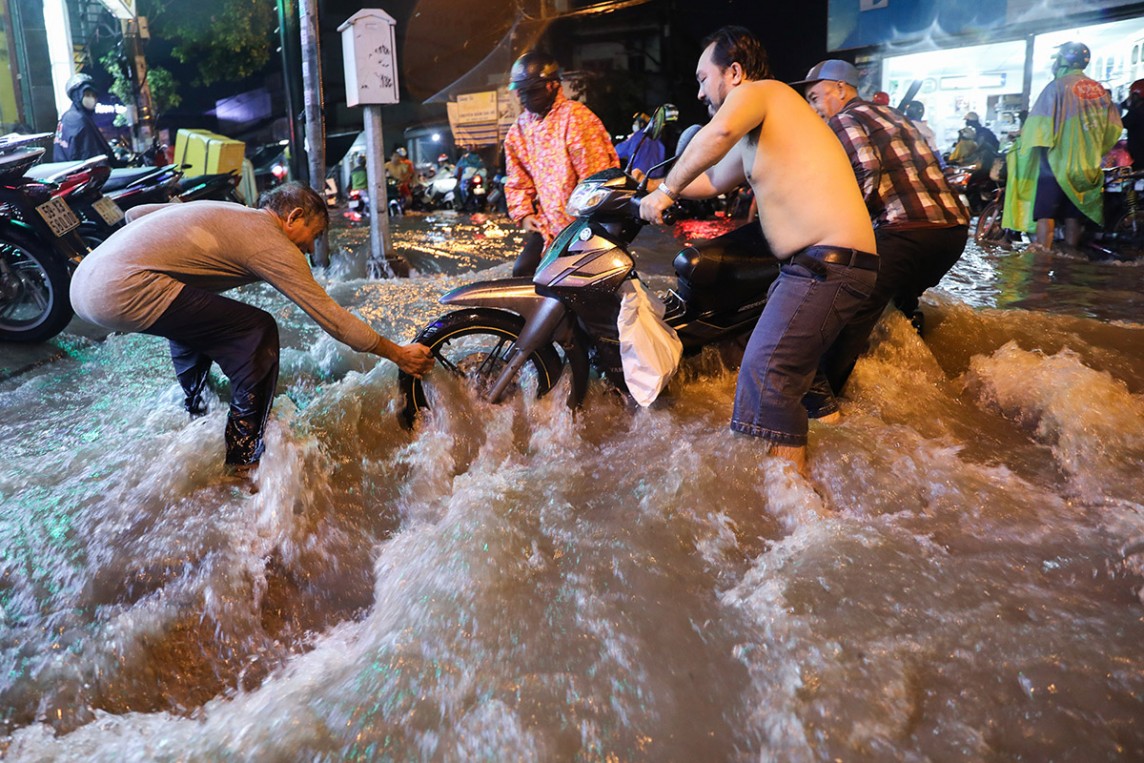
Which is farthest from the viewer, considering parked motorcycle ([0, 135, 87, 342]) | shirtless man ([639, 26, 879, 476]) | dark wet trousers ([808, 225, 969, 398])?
parked motorcycle ([0, 135, 87, 342])

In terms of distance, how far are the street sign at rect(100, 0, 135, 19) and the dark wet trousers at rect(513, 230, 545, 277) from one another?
11614 millimetres

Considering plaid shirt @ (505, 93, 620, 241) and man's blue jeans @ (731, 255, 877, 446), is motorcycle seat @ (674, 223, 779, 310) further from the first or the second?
plaid shirt @ (505, 93, 620, 241)

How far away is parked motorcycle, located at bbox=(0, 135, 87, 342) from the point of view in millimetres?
5430

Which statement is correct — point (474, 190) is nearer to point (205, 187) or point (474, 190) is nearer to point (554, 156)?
point (205, 187)

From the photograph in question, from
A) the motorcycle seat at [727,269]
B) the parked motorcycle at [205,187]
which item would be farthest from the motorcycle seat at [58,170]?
the motorcycle seat at [727,269]

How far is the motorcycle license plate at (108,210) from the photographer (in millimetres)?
6426

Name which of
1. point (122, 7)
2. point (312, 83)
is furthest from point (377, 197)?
point (122, 7)

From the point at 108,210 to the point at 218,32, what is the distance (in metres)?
23.8

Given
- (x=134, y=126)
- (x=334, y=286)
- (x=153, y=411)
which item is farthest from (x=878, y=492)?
(x=134, y=126)

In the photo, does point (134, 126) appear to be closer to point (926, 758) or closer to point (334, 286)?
point (334, 286)

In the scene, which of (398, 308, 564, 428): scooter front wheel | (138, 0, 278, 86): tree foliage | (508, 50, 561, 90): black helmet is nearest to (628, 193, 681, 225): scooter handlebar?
(398, 308, 564, 428): scooter front wheel

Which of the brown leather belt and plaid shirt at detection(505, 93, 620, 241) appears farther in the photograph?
plaid shirt at detection(505, 93, 620, 241)

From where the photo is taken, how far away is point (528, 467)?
3744 mm

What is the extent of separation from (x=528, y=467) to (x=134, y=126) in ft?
56.2
